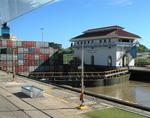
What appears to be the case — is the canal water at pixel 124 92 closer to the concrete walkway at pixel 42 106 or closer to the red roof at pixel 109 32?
the concrete walkway at pixel 42 106

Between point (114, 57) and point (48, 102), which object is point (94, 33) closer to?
point (114, 57)

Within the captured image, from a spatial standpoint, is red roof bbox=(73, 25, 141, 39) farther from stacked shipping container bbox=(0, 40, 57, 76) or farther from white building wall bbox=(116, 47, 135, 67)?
stacked shipping container bbox=(0, 40, 57, 76)

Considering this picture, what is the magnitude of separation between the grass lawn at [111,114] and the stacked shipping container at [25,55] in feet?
173

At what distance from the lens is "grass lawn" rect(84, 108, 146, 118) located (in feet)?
46.3

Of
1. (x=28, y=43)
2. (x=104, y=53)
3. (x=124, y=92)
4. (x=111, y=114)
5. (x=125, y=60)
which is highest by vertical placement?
(x=28, y=43)

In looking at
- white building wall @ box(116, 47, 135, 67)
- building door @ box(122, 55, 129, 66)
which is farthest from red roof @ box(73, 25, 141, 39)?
building door @ box(122, 55, 129, 66)

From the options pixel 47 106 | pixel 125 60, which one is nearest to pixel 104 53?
pixel 125 60

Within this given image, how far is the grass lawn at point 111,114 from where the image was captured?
14125 mm

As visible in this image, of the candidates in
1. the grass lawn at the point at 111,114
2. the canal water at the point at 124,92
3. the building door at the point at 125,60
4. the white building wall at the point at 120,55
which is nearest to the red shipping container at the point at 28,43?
the white building wall at the point at 120,55

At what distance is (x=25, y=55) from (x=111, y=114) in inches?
2255

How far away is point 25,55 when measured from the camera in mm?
70125

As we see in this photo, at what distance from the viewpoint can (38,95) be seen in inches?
815

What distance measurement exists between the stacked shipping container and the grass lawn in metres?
52.8

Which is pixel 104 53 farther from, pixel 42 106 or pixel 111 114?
pixel 111 114
